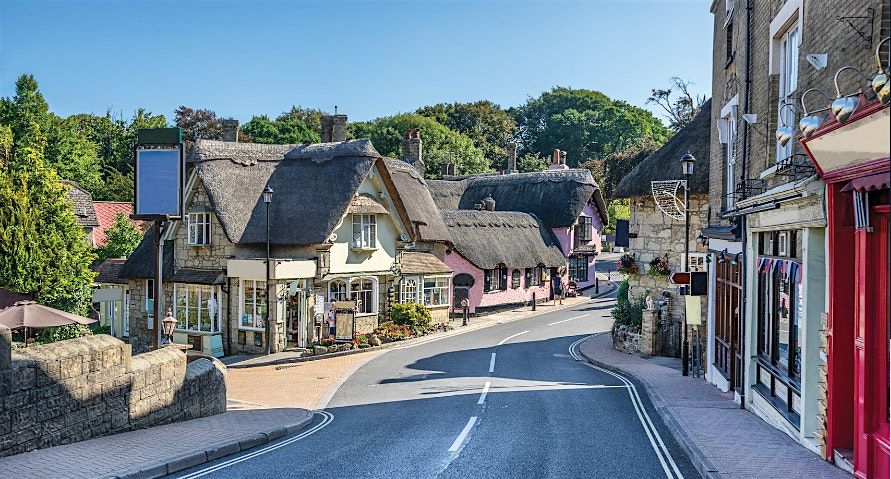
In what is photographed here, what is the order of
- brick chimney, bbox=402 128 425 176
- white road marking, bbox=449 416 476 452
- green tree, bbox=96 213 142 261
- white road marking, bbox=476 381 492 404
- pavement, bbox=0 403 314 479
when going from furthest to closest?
brick chimney, bbox=402 128 425 176 → green tree, bbox=96 213 142 261 → white road marking, bbox=476 381 492 404 → white road marking, bbox=449 416 476 452 → pavement, bbox=0 403 314 479

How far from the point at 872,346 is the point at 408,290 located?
88.1ft

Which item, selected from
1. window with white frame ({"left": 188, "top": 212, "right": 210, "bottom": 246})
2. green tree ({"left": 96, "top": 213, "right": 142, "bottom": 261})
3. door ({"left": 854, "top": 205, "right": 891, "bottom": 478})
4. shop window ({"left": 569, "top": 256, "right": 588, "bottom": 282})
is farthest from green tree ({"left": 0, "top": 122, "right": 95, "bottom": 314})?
shop window ({"left": 569, "top": 256, "right": 588, "bottom": 282})

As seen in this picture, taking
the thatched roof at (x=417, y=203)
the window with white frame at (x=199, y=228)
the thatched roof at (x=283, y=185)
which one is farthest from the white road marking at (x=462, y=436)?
the thatched roof at (x=417, y=203)

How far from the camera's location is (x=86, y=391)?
39.4ft

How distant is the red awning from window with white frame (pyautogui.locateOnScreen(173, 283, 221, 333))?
25190 millimetres

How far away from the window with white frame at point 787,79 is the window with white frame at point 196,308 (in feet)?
71.8

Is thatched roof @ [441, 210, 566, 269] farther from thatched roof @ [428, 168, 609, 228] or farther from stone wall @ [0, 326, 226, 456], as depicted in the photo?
stone wall @ [0, 326, 226, 456]

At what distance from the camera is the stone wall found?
424 inches

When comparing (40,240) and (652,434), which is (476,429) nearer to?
(652,434)

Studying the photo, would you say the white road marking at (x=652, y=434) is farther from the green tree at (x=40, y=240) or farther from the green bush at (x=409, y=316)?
the green tree at (x=40, y=240)

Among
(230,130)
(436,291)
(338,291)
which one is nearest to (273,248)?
(338,291)

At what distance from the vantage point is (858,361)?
10195 mm

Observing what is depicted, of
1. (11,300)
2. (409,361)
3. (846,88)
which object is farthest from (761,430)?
(11,300)

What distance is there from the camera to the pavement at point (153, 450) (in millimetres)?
10359
